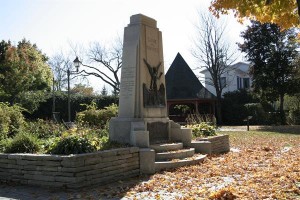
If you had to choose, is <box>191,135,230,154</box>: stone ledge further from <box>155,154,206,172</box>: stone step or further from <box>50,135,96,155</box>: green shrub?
<box>50,135,96,155</box>: green shrub

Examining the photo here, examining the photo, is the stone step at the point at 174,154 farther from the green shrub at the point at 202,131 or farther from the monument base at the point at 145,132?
the green shrub at the point at 202,131

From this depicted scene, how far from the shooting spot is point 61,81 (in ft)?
182

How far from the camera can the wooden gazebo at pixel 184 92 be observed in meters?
31.9

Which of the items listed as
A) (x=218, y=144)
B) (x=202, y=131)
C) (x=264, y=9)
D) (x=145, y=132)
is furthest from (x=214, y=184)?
(x=202, y=131)

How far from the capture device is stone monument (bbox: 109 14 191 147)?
1026 centimetres

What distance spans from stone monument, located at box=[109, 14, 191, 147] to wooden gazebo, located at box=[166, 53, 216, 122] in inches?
792

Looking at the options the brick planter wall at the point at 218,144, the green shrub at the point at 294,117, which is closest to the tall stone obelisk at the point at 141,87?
the brick planter wall at the point at 218,144

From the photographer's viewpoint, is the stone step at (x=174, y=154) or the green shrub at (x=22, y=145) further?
the stone step at (x=174, y=154)

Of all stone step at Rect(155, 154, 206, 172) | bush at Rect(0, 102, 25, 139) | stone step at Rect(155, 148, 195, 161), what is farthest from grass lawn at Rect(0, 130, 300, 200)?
bush at Rect(0, 102, 25, 139)

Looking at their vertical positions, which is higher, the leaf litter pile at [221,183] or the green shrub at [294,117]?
the green shrub at [294,117]

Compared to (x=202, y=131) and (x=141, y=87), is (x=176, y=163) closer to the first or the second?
(x=141, y=87)

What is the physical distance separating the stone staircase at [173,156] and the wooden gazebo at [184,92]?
68.4 ft

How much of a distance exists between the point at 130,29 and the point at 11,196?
6.10 metres

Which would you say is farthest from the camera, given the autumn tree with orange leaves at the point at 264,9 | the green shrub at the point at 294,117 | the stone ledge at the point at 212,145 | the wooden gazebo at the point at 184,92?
the wooden gazebo at the point at 184,92
